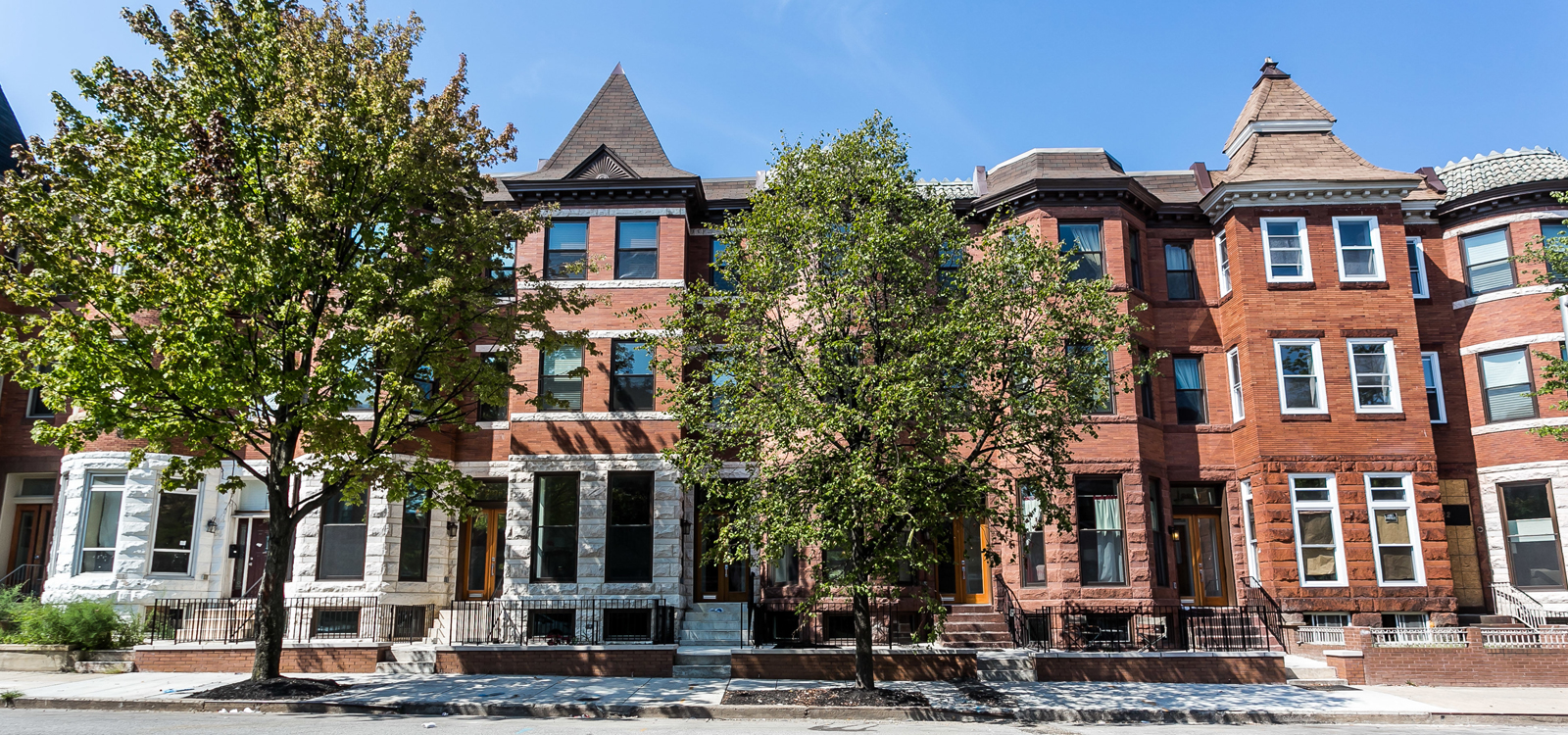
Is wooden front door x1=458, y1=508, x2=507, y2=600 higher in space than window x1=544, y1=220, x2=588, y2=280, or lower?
lower

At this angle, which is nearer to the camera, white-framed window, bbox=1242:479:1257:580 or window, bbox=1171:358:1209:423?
white-framed window, bbox=1242:479:1257:580

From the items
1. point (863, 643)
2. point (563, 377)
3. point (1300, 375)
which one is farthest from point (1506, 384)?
point (563, 377)

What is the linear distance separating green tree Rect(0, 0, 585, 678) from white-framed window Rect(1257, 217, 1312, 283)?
16.3 meters

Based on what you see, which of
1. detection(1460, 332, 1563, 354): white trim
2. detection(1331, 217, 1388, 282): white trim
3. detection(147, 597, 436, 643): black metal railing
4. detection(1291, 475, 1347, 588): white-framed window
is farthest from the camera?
detection(1331, 217, 1388, 282): white trim

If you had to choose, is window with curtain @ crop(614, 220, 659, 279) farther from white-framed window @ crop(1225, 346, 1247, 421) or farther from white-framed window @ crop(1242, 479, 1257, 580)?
white-framed window @ crop(1242, 479, 1257, 580)

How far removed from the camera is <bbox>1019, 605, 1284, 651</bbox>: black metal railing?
61.8ft

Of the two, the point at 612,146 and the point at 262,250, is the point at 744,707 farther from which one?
the point at 612,146

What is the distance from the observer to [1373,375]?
69.7ft

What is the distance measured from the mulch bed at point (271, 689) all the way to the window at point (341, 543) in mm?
5356

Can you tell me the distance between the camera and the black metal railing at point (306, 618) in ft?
62.5

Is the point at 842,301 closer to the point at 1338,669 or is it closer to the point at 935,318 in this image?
the point at 935,318

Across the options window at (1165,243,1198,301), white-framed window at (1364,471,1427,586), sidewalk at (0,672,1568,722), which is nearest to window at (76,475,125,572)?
sidewalk at (0,672,1568,722)

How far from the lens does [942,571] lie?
21.6 meters

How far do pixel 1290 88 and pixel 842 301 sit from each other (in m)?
16.6
